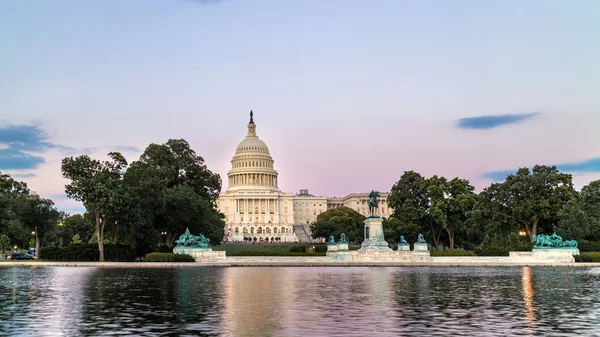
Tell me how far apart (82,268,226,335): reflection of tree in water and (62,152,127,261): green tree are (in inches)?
982

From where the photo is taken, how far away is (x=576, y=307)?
20625 mm

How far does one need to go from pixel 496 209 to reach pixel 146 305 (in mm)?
59876

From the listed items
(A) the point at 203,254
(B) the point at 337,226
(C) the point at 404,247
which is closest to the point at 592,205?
(C) the point at 404,247

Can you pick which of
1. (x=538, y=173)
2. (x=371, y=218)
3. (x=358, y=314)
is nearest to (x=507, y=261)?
(x=371, y=218)

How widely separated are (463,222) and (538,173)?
14038mm

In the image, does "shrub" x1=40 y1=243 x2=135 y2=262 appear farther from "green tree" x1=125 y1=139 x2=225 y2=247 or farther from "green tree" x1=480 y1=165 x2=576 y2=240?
"green tree" x1=480 y1=165 x2=576 y2=240

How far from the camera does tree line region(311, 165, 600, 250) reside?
7018 cm

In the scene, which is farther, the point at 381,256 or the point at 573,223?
the point at 573,223

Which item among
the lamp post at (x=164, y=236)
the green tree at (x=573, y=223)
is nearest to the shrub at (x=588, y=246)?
the green tree at (x=573, y=223)

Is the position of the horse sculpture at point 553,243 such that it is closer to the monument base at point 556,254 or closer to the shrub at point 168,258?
the monument base at point 556,254

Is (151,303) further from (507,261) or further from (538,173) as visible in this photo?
(538,173)

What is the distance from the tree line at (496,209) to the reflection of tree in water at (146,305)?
49.0m

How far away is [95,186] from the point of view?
188 feet

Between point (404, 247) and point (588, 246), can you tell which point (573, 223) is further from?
point (404, 247)
